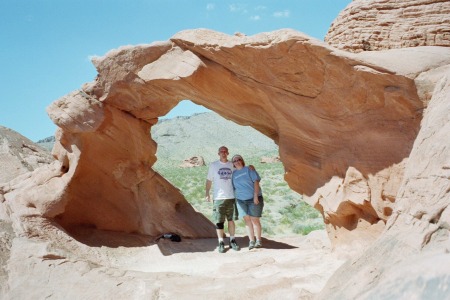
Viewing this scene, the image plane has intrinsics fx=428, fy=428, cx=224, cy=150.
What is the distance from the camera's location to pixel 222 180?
315 inches

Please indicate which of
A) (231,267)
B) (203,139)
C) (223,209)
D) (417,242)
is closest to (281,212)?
(223,209)

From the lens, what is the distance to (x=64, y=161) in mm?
8992

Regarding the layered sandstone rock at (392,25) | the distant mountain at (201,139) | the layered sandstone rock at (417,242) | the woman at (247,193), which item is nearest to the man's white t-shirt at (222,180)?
the woman at (247,193)

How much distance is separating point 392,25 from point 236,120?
353 centimetres

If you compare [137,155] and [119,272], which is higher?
[137,155]

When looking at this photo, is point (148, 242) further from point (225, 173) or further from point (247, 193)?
point (247, 193)

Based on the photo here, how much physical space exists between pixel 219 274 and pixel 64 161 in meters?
4.49

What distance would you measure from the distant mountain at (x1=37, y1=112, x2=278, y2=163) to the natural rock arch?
184 feet

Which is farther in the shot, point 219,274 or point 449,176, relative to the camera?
point 219,274

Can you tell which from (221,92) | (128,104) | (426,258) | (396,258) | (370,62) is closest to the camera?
(426,258)

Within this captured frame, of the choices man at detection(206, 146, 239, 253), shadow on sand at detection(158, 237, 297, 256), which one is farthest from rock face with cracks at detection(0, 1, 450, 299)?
man at detection(206, 146, 239, 253)

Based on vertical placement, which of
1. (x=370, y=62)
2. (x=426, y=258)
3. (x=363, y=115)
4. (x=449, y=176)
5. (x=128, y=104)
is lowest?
(x=426, y=258)

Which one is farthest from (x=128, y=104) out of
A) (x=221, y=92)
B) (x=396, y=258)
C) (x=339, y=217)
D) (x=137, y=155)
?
(x=396, y=258)

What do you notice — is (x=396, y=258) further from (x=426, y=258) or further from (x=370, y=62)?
(x=370, y=62)
